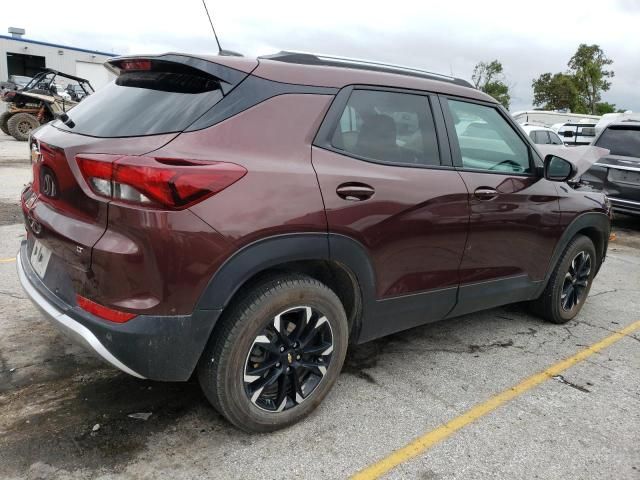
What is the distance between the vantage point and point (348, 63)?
9.69 feet

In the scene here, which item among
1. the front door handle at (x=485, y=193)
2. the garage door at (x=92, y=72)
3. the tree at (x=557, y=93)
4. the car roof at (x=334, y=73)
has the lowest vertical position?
the garage door at (x=92, y=72)

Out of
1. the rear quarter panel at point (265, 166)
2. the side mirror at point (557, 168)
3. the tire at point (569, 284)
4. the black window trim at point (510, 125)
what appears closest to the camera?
the rear quarter panel at point (265, 166)

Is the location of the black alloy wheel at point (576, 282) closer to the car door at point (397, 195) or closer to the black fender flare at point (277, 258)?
the car door at point (397, 195)

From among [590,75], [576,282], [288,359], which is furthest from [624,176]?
[590,75]

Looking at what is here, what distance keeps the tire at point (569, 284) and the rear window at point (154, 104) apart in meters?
3.09

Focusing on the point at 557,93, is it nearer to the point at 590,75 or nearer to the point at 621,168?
the point at 590,75

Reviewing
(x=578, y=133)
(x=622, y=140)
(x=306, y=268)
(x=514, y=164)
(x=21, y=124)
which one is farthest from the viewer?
(x=578, y=133)

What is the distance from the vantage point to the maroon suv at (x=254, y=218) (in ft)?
7.27

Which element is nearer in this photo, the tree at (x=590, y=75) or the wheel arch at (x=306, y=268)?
the wheel arch at (x=306, y=268)

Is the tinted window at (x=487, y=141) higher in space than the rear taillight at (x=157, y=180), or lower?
higher

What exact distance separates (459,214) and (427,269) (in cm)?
38

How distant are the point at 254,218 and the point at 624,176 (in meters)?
8.30

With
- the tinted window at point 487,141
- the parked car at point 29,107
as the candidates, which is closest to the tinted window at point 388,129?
the tinted window at point 487,141

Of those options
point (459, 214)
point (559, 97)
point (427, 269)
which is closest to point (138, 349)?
point (427, 269)
